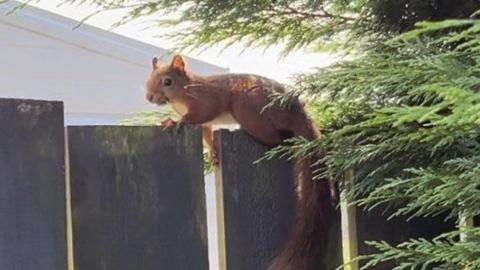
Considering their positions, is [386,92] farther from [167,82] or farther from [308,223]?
[167,82]

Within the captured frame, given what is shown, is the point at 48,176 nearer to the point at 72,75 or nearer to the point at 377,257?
the point at 377,257

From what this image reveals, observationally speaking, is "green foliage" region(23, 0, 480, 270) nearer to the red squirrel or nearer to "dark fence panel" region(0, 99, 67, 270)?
the red squirrel

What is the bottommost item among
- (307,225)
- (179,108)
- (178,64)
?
(307,225)

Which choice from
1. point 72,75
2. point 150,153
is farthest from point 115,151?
point 72,75

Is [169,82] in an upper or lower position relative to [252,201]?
upper

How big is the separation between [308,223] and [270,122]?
203mm

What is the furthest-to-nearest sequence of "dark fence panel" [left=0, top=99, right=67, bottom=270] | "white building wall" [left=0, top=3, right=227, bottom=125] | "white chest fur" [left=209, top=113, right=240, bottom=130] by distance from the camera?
1. "white building wall" [left=0, top=3, right=227, bottom=125]
2. "white chest fur" [left=209, top=113, right=240, bottom=130]
3. "dark fence panel" [left=0, top=99, right=67, bottom=270]

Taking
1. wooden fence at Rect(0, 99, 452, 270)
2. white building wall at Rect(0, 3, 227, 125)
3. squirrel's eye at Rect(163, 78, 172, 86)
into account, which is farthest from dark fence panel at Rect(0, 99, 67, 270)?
white building wall at Rect(0, 3, 227, 125)

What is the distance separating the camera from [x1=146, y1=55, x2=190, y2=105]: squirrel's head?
1.75 m

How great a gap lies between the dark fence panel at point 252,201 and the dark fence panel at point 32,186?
1.07 feet

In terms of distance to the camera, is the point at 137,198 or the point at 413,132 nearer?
the point at 413,132

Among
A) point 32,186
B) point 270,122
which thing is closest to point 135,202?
point 32,186

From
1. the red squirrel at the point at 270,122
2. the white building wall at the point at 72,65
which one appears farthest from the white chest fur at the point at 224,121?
the white building wall at the point at 72,65

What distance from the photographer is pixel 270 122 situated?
5.07 feet
